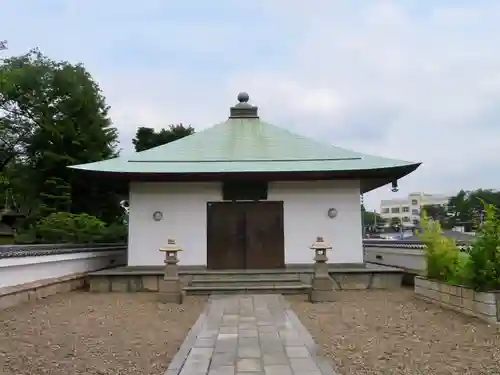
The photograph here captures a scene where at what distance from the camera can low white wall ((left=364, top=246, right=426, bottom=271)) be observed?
12576 mm

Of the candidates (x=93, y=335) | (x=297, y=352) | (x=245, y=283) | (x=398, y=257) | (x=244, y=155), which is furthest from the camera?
(x=398, y=257)

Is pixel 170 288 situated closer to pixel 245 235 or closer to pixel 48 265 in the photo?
pixel 48 265

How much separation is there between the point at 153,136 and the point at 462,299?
83.4 ft

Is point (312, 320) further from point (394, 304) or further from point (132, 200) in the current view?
point (132, 200)

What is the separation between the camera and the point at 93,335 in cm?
641

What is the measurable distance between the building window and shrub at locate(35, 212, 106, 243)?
26.3ft

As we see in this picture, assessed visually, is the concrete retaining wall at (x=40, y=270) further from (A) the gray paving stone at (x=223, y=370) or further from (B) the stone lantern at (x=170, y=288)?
(A) the gray paving stone at (x=223, y=370)

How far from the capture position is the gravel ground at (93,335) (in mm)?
4930

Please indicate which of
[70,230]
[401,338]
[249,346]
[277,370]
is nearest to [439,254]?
[401,338]

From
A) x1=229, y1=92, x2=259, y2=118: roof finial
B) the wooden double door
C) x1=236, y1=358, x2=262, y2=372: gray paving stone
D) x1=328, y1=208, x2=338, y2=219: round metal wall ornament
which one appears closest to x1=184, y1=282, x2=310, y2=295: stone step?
the wooden double door

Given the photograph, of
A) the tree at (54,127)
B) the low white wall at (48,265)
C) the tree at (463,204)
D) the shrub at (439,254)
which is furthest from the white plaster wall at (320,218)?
the tree at (463,204)

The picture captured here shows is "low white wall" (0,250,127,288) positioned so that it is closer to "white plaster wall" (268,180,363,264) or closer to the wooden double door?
the wooden double door

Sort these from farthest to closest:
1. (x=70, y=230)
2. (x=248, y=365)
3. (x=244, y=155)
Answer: (x=70, y=230)
(x=244, y=155)
(x=248, y=365)

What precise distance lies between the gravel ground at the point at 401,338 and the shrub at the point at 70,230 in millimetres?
12078
